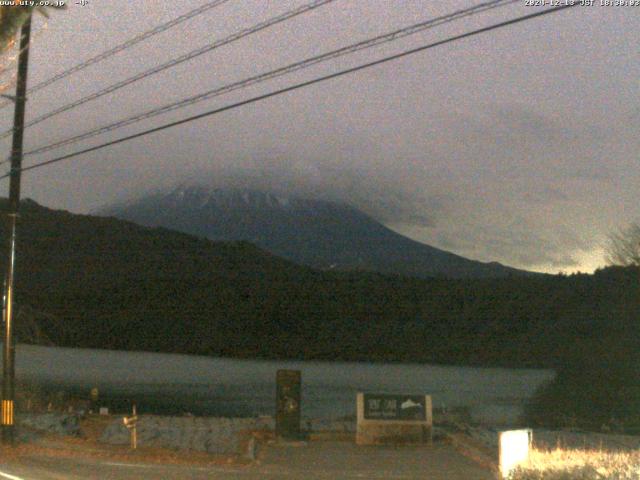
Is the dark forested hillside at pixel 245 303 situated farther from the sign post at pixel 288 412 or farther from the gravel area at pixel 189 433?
the sign post at pixel 288 412

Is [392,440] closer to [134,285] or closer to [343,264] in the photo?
[134,285]

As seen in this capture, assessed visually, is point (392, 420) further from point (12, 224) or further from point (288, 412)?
point (12, 224)

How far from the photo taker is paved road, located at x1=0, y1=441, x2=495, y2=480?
14.6 metres

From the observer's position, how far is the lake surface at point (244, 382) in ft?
152

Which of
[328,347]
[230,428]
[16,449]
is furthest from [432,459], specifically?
[328,347]

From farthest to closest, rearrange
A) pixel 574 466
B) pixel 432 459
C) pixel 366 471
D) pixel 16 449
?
pixel 16 449 → pixel 432 459 → pixel 366 471 → pixel 574 466

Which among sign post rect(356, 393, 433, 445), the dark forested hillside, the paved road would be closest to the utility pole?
the paved road

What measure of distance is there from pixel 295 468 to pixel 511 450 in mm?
4608

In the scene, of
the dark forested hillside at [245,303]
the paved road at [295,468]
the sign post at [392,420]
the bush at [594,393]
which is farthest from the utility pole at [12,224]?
the dark forested hillside at [245,303]

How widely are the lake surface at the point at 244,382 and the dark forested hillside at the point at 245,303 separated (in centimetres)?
327

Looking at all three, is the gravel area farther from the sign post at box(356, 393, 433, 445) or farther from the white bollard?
the white bollard

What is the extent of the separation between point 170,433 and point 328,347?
2666 inches

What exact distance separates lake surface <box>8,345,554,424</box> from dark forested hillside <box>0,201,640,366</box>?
10.7 ft

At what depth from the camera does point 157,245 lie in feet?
352
